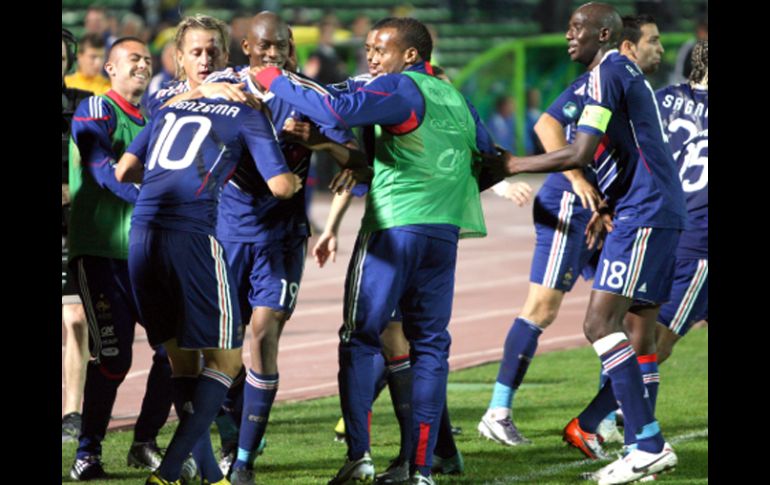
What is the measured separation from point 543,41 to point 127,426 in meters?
20.5

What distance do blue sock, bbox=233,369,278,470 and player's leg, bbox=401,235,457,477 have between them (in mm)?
783

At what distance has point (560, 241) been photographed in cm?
867

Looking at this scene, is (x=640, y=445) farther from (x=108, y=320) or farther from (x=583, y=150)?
(x=108, y=320)

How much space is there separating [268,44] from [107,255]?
1.36 m

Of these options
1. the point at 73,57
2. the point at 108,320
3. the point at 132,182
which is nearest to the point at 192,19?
the point at 132,182

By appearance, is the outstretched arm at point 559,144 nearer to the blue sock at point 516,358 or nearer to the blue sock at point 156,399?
the blue sock at point 516,358

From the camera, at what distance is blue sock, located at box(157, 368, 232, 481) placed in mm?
6320

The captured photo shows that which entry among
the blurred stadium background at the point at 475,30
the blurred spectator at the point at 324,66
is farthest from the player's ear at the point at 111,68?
the blurred stadium background at the point at 475,30

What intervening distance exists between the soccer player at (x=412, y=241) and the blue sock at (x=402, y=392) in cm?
Answer: 31

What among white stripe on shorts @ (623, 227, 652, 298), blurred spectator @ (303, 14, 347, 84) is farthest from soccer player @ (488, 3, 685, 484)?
blurred spectator @ (303, 14, 347, 84)

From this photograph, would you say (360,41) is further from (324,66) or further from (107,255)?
(107,255)
